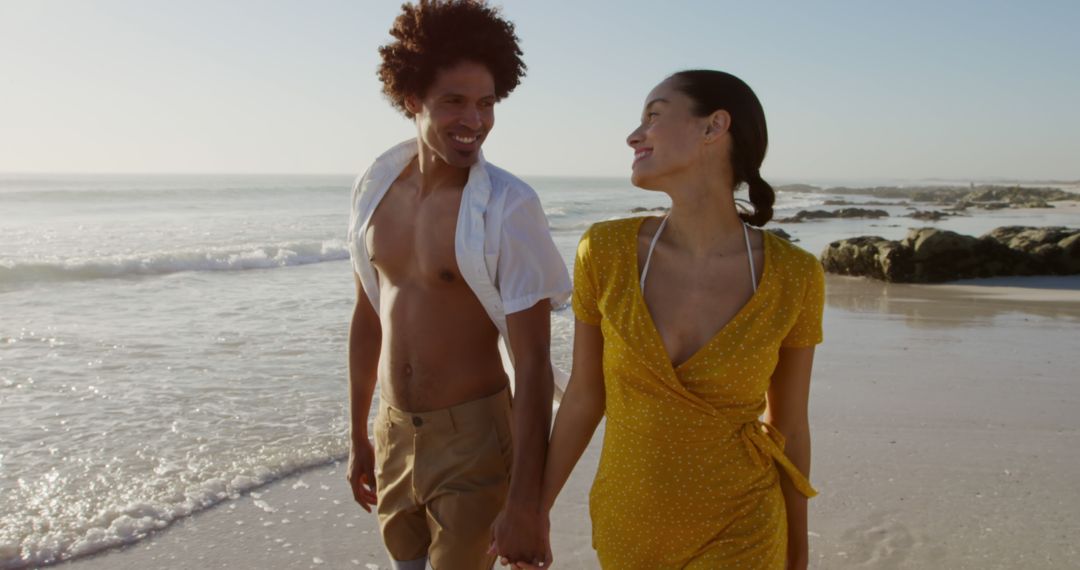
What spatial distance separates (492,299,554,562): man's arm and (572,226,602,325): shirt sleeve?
0.92 feet

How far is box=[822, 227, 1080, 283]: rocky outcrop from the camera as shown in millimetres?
13797

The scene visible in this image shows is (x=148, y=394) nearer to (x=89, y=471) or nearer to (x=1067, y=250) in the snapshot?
(x=89, y=471)

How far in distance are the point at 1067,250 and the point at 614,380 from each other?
13.7 meters

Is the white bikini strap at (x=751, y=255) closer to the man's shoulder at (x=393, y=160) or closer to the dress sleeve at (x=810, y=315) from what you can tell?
the dress sleeve at (x=810, y=315)

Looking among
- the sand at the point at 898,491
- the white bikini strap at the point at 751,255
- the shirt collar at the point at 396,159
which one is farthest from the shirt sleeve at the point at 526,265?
the sand at the point at 898,491

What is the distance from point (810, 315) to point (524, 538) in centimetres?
91

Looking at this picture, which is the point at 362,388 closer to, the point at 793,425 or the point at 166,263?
the point at 793,425

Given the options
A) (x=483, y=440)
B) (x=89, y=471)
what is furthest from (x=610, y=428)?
(x=89, y=471)

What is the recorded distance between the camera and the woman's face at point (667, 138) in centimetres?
230

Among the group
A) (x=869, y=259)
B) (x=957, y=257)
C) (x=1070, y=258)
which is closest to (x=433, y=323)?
(x=869, y=259)

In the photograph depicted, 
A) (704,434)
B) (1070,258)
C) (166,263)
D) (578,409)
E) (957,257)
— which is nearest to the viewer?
(704,434)

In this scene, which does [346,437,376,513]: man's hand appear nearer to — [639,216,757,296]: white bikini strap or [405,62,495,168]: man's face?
[405,62,495,168]: man's face

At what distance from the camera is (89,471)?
5.46 m

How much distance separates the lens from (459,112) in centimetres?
287
